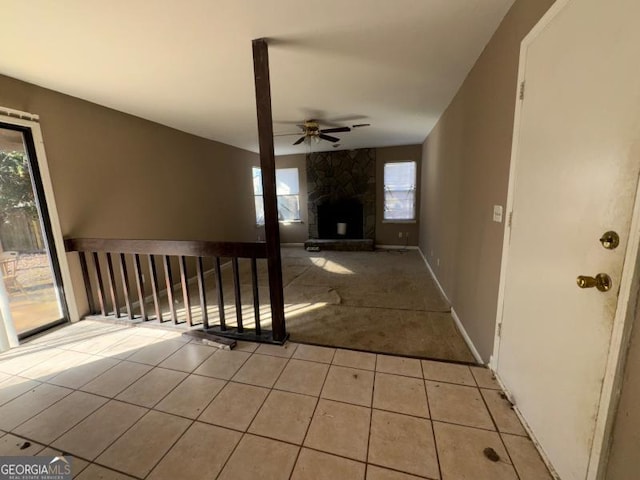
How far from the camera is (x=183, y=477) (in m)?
1.17

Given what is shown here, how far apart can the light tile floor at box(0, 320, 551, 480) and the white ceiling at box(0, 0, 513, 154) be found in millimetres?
2328

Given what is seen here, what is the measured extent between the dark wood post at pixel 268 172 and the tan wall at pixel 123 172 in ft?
7.09

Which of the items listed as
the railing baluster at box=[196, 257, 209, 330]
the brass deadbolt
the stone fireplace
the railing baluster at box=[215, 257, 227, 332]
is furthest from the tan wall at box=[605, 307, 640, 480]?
the stone fireplace

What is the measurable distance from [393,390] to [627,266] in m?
1.30

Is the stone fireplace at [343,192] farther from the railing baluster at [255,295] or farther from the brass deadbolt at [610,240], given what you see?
the brass deadbolt at [610,240]

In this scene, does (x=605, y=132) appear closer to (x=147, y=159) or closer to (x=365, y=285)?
(x=365, y=285)

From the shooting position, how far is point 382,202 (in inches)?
248

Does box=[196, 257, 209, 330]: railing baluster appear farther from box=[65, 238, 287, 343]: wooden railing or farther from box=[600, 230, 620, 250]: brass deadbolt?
box=[600, 230, 620, 250]: brass deadbolt

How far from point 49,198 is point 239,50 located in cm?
227

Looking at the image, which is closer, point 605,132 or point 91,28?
point 605,132

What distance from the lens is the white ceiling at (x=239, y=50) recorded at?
1528 mm

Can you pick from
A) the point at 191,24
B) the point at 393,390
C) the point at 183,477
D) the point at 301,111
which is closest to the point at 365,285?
the point at 393,390

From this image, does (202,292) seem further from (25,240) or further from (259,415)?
(25,240)

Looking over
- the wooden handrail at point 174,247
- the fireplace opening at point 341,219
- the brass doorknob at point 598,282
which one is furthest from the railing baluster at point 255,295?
the fireplace opening at point 341,219
